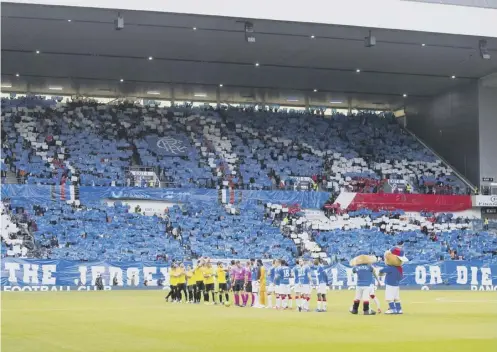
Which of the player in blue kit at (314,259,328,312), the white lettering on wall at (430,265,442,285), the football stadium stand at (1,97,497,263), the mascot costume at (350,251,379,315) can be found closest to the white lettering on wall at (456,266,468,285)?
the white lettering on wall at (430,265,442,285)

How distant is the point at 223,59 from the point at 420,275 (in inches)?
714

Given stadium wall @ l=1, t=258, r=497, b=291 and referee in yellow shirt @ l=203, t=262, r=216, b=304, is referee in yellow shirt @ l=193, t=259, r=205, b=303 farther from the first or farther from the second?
stadium wall @ l=1, t=258, r=497, b=291

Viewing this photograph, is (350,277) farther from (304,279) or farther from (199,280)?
(304,279)

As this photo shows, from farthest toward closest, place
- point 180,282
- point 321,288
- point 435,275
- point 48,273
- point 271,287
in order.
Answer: point 435,275 → point 48,273 → point 180,282 → point 271,287 → point 321,288

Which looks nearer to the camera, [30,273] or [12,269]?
[12,269]

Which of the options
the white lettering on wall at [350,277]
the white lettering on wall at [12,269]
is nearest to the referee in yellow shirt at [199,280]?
the white lettering on wall at [12,269]

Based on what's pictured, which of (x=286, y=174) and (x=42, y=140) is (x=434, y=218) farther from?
(x=42, y=140)

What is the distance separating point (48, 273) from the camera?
43.4m

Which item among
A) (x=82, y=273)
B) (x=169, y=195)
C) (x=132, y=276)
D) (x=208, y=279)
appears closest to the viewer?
(x=208, y=279)

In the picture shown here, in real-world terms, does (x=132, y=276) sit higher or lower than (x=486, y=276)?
higher

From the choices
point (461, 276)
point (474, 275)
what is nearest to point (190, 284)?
point (461, 276)

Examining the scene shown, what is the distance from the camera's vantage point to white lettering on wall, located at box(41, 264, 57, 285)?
142ft

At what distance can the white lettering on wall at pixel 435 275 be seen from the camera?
49625 mm

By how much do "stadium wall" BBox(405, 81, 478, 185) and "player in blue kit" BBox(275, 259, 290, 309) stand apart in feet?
114
